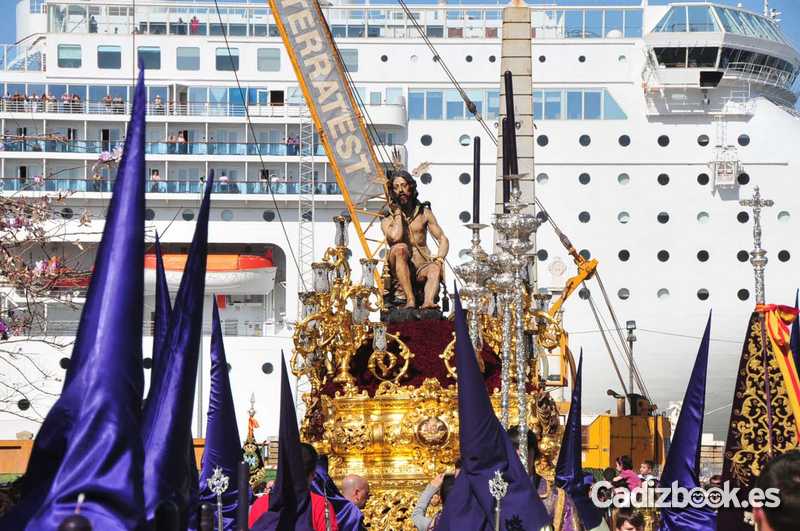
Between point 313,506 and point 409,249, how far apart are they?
8.01 metres

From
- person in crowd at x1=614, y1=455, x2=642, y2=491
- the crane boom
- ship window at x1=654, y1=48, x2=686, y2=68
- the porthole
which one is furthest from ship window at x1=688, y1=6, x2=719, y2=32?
person in crowd at x1=614, y1=455, x2=642, y2=491

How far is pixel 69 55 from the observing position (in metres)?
47.3

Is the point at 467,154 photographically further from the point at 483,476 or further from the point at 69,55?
the point at 483,476

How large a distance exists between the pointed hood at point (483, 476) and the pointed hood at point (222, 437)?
1.57 m

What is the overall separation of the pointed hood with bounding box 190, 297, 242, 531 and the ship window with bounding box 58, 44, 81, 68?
38.2 meters

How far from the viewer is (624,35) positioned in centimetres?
4778

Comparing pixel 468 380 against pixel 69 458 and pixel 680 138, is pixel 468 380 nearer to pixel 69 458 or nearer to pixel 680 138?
pixel 69 458

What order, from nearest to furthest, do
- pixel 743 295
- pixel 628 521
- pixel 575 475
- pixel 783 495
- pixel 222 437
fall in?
pixel 783 495 → pixel 628 521 → pixel 222 437 → pixel 575 475 → pixel 743 295

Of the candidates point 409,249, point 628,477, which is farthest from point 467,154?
point 628,477

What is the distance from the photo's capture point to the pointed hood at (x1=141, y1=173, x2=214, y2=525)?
6.10 meters

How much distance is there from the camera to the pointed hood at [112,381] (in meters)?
5.51

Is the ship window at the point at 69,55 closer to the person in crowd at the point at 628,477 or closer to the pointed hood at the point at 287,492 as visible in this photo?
the person in crowd at the point at 628,477

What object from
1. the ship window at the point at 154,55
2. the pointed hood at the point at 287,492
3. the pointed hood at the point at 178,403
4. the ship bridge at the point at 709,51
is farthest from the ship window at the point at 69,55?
the pointed hood at the point at 178,403

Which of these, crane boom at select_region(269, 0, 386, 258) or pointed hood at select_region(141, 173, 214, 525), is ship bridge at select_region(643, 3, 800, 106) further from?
pointed hood at select_region(141, 173, 214, 525)
